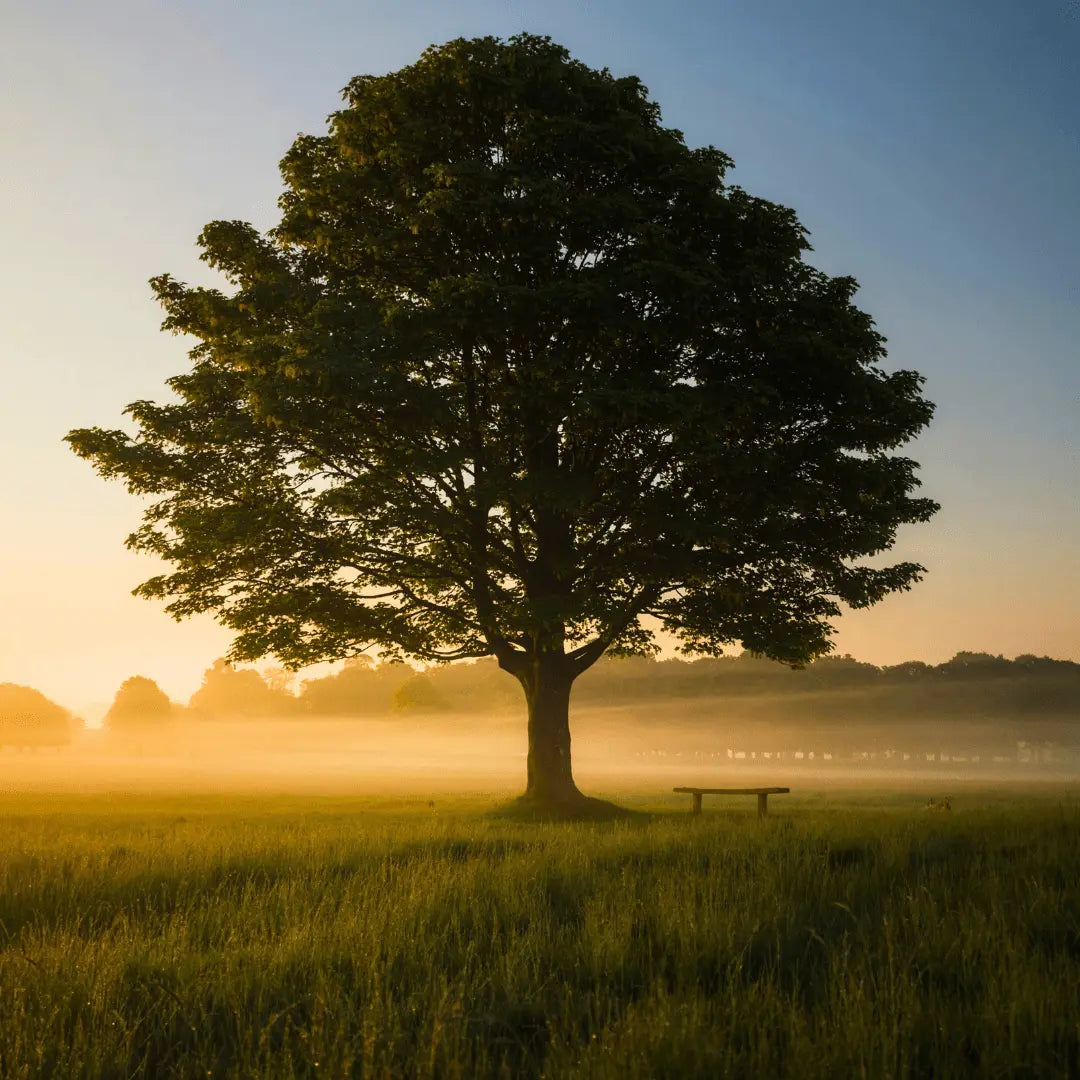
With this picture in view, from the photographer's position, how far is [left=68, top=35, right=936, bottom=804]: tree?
20234mm

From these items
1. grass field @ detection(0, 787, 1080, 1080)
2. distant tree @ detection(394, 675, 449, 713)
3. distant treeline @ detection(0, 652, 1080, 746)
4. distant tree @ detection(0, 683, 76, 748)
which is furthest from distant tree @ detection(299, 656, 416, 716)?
grass field @ detection(0, 787, 1080, 1080)

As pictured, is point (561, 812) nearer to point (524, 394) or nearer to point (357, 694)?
point (524, 394)

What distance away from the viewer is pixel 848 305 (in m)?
23.3

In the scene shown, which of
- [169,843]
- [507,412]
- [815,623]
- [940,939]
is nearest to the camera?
[940,939]

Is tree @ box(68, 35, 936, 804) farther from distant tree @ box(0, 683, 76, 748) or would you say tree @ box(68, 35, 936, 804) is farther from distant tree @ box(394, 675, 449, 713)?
distant tree @ box(0, 683, 76, 748)

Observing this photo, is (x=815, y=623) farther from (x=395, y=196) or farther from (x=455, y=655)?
(x=395, y=196)

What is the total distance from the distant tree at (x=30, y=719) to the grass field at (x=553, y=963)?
580 ft

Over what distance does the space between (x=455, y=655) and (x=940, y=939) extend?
65.3ft

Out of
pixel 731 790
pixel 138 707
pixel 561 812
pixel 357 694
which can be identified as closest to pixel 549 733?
pixel 561 812

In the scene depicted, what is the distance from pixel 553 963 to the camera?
22.4 ft

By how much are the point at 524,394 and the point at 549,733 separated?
10.4 m

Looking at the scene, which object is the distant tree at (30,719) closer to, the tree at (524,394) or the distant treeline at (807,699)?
the distant treeline at (807,699)

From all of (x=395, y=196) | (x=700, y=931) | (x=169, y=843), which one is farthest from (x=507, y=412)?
(x=700, y=931)

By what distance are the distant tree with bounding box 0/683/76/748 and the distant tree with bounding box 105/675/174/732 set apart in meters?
15.1
